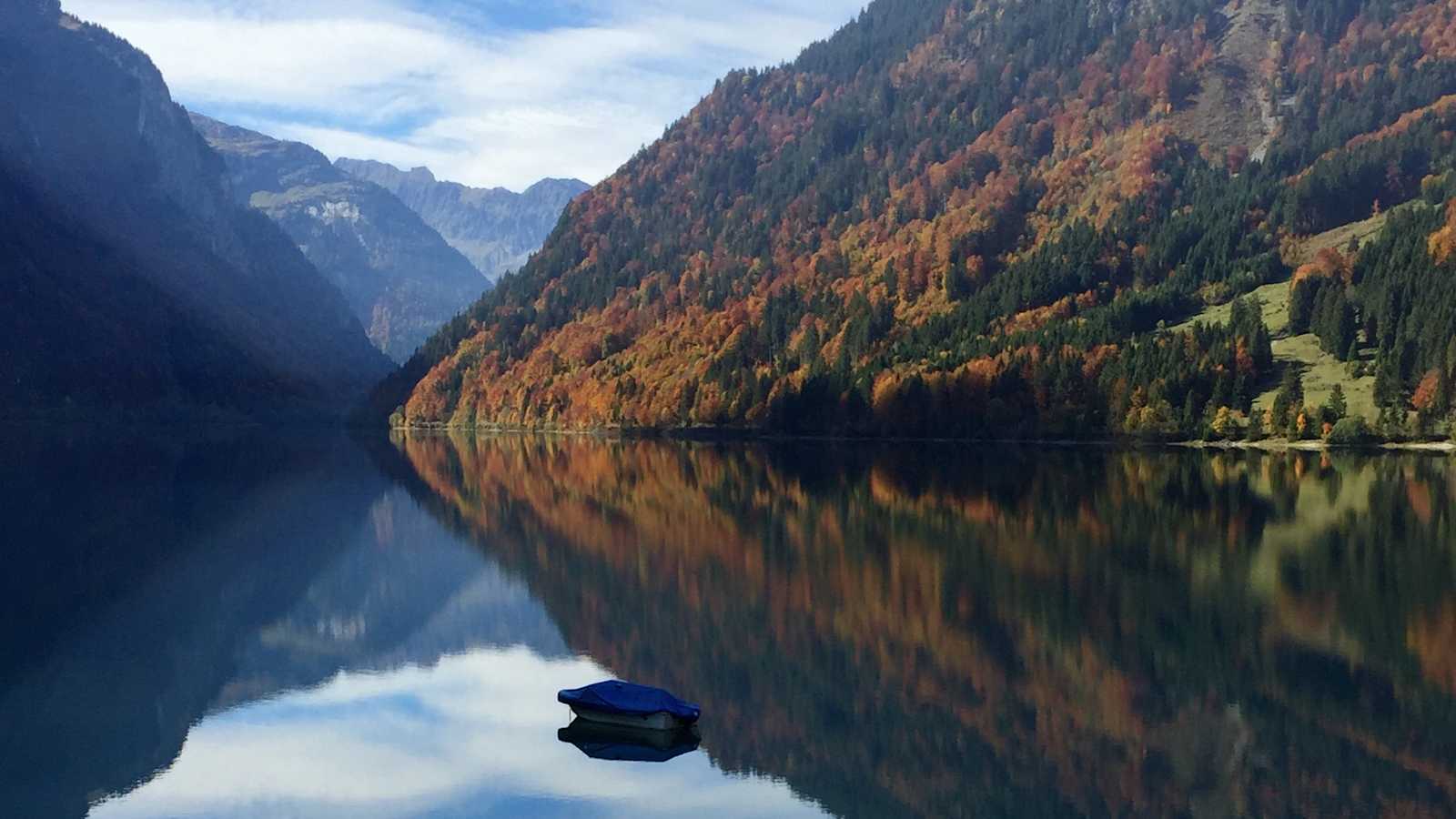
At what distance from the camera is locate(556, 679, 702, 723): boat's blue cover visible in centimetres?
3175

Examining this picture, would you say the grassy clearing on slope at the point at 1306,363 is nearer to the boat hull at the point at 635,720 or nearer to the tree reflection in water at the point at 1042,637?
the tree reflection in water at the point at 1042,637

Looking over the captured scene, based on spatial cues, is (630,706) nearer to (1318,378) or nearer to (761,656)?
(761,656)

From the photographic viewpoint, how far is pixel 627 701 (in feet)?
106

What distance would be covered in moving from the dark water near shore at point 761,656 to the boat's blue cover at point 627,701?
1.04 meters

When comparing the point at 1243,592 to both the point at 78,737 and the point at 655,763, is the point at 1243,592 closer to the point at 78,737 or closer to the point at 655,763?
the point at 655,763

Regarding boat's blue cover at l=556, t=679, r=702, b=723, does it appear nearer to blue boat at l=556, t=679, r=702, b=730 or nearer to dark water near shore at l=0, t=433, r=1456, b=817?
blue boat at l=556, t=679, r=702, b=730

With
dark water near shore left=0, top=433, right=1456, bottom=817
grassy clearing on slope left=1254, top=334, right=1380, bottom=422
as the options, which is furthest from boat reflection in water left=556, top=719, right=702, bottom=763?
grassy clearing on slope left=1254, top=334, right=1380, bottom=422

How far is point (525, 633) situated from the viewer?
47125mm

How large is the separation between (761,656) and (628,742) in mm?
8685

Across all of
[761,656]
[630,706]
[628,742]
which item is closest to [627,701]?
[630,706]

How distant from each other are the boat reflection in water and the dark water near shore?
0.45m

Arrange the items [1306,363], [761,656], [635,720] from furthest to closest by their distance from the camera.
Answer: [1306,363], [761,656], [635,720]

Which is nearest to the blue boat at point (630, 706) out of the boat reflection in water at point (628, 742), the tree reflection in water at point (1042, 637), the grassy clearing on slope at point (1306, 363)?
the boat reflection in water at point (628, 742)

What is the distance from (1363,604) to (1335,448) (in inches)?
4257
